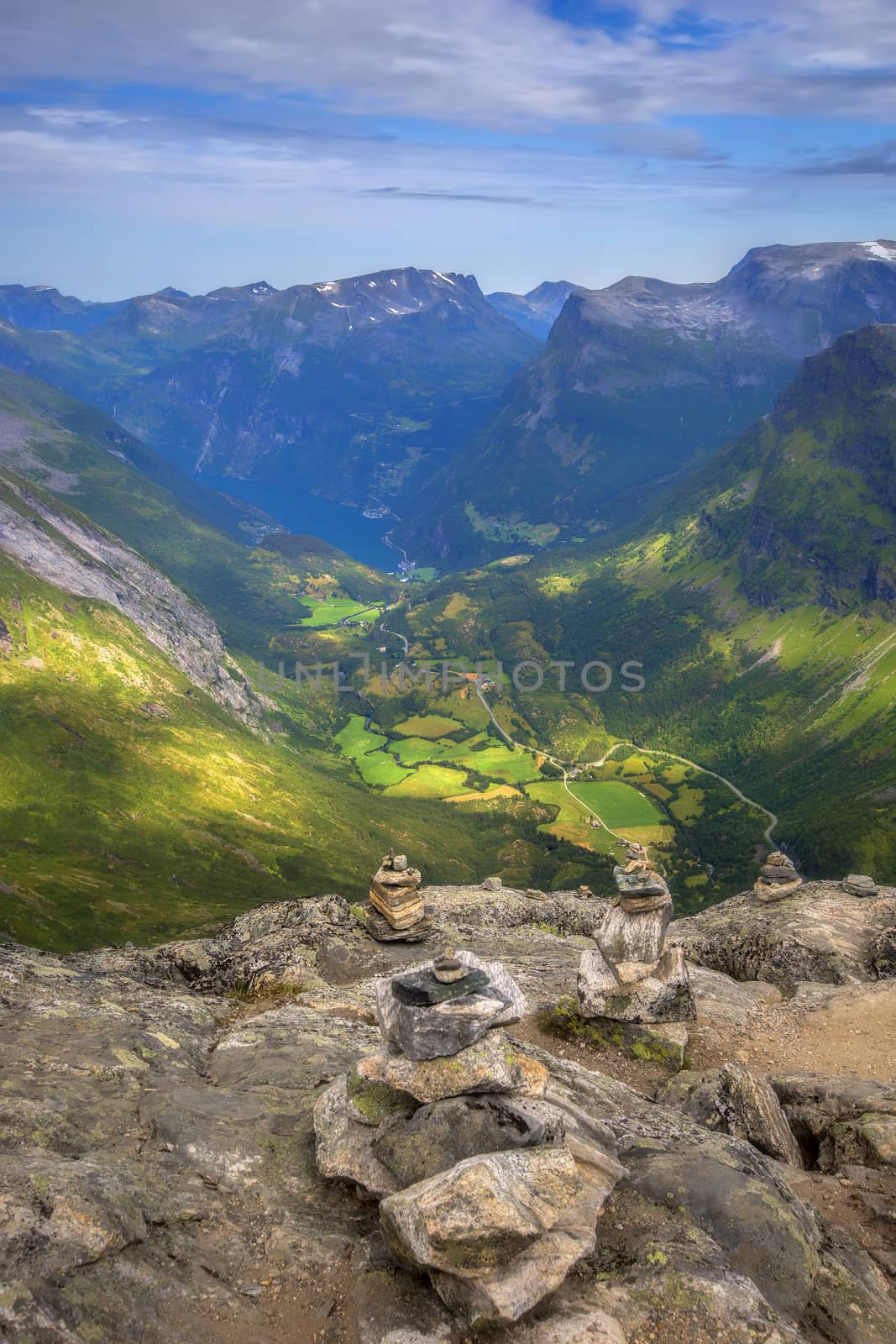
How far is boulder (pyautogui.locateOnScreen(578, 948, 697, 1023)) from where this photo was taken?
134 feet

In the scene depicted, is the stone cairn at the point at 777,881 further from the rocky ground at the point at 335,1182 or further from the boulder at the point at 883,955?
the rocky ground at the point at 335,1182

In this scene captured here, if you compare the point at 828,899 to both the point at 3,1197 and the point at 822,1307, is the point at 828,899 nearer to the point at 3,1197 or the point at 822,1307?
the point at 822,1307

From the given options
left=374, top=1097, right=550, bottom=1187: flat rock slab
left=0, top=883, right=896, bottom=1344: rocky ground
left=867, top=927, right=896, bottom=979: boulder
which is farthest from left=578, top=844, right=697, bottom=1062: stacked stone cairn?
left=374, top=1097, right=550, bottom=1187: flat rock slab

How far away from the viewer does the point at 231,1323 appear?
18.9 metres

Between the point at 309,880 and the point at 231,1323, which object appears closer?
the point at 231,1323

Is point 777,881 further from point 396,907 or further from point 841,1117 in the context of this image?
point 841,1117

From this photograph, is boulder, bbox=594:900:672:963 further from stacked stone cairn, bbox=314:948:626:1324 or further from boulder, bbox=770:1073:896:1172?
stacked stone cairn, bbox=314:948:626:1324

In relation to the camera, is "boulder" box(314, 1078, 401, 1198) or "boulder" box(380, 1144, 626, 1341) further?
"boulder" box(314, 1078, 401, 1198)

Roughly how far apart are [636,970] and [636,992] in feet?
3.30

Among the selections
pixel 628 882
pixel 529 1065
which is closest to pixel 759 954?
pixel 628 882

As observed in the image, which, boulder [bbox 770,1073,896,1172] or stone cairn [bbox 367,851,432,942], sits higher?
boulder [bbox 770,1073,896,1172]

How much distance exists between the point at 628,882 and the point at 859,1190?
Result: 673 inches

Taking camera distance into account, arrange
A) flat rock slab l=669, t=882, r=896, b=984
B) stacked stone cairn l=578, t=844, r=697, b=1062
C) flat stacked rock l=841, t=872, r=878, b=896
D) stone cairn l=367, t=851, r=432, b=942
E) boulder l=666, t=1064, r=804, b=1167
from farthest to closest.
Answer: flat stacked rock l=841, t=872, r=878, b=896 → stone cairn l=367, t=851, r=432, b=942 → flat rock slab l=669, t=882, r=896, b=984 → stacked stone cairn l=578, t=844, r=697, b=1062 → boulder l=666, t=1064, r=804, b=1167

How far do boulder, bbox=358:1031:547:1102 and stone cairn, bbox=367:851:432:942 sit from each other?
27921 millimetres
